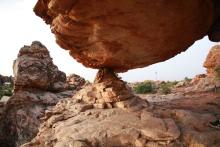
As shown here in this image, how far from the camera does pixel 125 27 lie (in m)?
11.6

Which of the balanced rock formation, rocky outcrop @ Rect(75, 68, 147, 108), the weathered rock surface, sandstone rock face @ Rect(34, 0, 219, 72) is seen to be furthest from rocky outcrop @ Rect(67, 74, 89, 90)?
the weathered rock surface

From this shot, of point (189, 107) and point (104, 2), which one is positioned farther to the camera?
point (189, 107)

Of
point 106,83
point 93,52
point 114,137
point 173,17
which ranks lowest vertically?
point 114,137

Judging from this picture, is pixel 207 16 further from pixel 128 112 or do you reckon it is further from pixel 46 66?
pixel 46 66

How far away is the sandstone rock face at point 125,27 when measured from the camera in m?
10.8

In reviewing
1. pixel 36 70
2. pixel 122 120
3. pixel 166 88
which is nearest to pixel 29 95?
pixel 36 70

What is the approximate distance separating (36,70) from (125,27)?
13.5 meters

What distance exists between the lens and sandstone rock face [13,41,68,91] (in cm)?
2319

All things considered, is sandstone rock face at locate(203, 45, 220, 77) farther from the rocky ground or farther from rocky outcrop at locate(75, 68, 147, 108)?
rocky outcrop at locate(75, 68, 147, 108)

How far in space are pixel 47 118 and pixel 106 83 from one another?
9.57ft

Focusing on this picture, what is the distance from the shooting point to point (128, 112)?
40.5ft

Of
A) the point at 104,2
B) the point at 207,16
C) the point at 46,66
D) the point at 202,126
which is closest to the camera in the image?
the point at 104,2

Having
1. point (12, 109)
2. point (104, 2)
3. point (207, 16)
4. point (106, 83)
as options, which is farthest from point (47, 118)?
point (12, 109)

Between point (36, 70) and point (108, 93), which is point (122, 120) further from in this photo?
point (36, 70)
